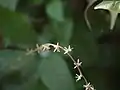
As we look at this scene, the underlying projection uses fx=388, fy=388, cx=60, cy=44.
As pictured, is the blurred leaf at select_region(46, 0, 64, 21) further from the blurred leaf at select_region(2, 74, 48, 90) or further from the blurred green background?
the blurred leaf at select_region(2, 74, 48, 90)

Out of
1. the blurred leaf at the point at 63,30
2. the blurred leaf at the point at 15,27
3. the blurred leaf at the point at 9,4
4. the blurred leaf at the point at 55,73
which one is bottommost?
the blurred leaf at the point at 55,73

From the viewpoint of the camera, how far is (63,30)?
1.92 ft

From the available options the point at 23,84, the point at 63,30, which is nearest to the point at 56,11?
the point at 63,30

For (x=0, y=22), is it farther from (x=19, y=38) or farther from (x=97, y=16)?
(x=97, y=16)

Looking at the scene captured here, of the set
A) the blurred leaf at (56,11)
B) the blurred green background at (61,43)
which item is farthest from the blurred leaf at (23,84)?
the blurred leaf at (56,11)

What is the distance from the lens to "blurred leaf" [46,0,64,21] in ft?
1.93

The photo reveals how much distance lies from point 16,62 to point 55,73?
0.06 meters

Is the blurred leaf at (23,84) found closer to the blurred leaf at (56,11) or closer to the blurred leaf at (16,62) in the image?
the blurred leaf at (16,62)

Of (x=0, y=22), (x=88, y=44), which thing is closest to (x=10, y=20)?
(x=0, y=22)

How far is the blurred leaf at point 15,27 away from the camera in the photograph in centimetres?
56

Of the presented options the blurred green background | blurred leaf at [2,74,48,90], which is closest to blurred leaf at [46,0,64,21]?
the blurred green background

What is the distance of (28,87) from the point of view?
1.65 ft

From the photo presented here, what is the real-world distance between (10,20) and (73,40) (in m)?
0.10

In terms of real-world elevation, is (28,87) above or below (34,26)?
below
